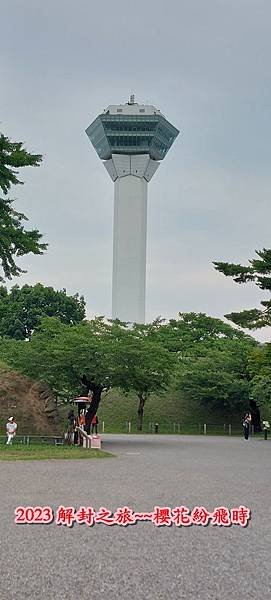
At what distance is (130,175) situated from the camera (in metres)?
91.1

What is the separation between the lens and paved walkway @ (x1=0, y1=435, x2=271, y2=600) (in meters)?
5.51

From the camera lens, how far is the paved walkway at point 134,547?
5508 millimetres

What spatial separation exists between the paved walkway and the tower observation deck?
2919 inches

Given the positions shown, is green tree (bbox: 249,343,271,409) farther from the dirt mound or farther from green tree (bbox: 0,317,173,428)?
the dirt mound

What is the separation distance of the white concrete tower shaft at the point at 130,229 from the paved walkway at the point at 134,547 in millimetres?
73896

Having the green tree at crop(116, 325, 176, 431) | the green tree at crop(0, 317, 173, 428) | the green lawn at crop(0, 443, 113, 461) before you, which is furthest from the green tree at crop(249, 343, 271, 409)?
the green lawn at crop(0, 443, 113, 461)

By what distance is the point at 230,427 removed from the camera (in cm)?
4278

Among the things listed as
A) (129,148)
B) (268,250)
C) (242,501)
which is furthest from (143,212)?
(242,501)

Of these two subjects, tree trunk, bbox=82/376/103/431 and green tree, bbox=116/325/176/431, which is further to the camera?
tree trunk, bbox=82/376/103/431

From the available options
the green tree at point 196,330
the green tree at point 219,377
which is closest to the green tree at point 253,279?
the green tree at point 219,377

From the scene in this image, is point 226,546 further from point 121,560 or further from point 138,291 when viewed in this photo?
point 138,291
